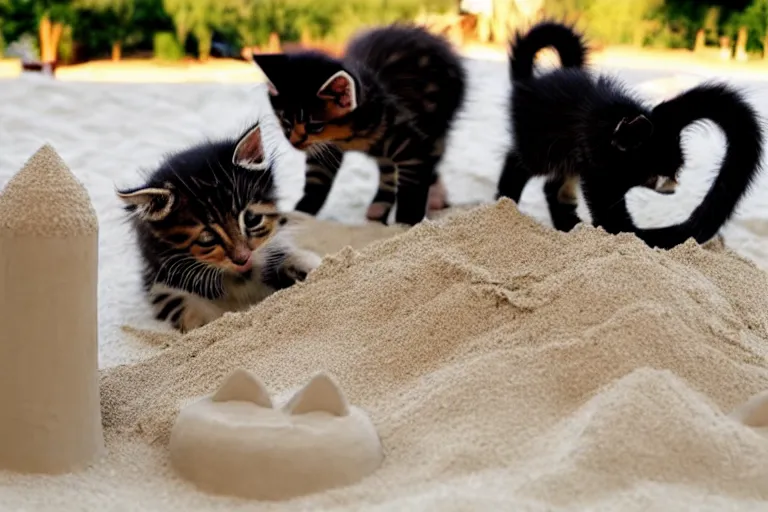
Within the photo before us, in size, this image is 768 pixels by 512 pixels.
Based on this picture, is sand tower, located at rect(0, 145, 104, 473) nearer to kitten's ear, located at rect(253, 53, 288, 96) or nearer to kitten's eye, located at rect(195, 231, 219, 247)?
kitten's eye, located at rect(195, 231, 219, 247)

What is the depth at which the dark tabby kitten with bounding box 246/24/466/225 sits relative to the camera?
238 centimetres

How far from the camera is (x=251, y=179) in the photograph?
204 cm

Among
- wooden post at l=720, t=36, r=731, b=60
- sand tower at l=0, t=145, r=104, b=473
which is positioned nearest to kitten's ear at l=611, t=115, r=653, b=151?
sand tower at l=0, t=145, r=104, b=473

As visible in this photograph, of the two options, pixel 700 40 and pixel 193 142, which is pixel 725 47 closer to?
pixel 700 40

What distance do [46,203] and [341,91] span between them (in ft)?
4.21

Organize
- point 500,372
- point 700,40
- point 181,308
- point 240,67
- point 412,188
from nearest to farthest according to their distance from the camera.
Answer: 1. point 500,372
2. point 181,308
3. point 412,188
4. point 240,67
5. point 700,40

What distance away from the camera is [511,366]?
1243mm

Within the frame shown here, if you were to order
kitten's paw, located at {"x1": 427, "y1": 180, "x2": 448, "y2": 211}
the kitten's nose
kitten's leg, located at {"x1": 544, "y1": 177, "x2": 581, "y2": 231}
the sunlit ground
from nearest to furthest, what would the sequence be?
the kitten's nose, kitten's leg, located at {"x1": 544, "y1": 177, "x2": 581, "y2": 231}, kitten's paw, located at {"x1": 427, "y1": 180, "x2": 448, "y2": 211}, the sunlit ground

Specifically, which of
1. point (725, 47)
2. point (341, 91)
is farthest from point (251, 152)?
point (725, 47)

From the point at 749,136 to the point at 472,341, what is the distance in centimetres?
105

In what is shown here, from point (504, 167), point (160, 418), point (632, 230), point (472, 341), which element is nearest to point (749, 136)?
point (632, 230)

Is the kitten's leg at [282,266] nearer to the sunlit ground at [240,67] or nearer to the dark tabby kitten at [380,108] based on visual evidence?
the dark tabby kitten at [380,108]

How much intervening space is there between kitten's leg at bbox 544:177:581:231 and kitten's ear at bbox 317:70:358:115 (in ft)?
1.85

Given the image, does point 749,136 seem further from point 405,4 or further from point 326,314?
point 405,4
